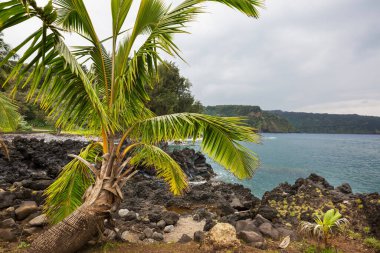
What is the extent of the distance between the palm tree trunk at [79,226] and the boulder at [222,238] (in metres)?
2.25

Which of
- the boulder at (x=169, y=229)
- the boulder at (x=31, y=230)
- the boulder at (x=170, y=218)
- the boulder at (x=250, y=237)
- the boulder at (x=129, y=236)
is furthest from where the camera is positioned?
the boulder at (x=170, y=218)

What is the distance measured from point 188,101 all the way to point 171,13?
40.6m

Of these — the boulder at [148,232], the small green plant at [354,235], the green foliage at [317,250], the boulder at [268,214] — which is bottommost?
the boulder at [148,232]

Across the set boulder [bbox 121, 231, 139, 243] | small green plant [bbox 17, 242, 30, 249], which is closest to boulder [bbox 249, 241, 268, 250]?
boulder [bbox 121, 231, 139, 243]

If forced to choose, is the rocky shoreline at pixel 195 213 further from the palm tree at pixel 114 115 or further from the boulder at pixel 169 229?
the palm tree at pixel 114 115

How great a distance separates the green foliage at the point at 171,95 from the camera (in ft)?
135

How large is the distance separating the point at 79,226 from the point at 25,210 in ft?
12.2

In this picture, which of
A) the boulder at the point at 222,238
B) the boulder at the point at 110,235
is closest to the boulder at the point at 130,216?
the boulder at the point at 110,235

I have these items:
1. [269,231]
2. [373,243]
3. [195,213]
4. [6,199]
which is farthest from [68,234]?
[373,243]

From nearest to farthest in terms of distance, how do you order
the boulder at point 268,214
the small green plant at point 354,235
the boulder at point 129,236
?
the boulder at point 129,236
the small green plant at point 354,235
the boulder at point 268,214

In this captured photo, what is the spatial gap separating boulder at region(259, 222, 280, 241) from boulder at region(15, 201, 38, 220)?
6.33 meters

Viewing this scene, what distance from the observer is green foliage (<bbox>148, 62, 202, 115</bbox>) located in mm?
41047

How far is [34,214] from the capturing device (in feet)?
23.8

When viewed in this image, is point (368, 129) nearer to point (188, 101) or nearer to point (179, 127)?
point (188, 101)
